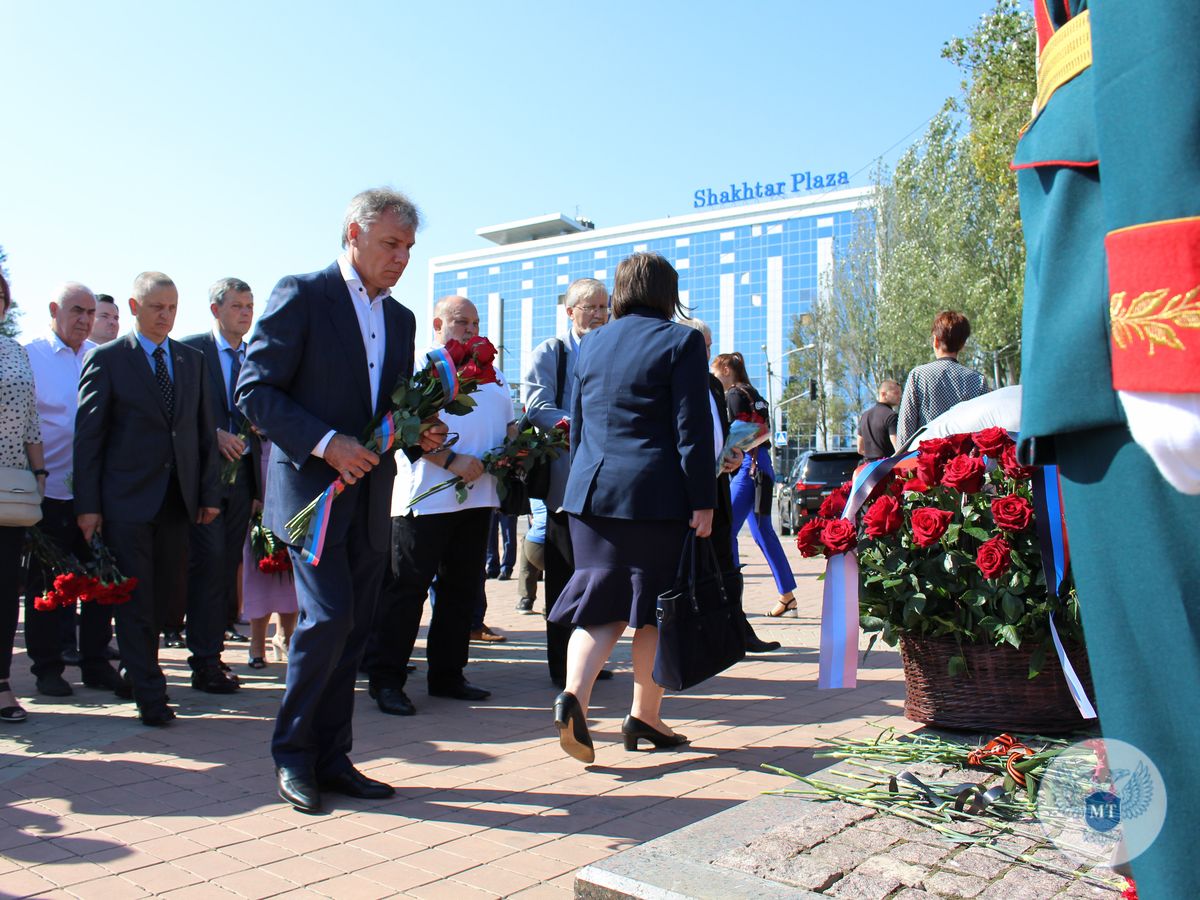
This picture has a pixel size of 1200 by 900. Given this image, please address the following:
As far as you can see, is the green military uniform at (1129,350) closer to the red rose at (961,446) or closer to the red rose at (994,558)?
the red rose at (994,558)

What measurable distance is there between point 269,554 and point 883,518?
389cm

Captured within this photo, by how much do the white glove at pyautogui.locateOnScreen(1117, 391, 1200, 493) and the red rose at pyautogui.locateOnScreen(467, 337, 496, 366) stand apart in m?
3.02

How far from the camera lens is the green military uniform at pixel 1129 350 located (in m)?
1.53

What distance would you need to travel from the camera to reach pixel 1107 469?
1.66 metres

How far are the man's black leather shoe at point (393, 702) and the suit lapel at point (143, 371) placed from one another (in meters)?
1.81

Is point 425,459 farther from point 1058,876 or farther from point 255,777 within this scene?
point 1058,876

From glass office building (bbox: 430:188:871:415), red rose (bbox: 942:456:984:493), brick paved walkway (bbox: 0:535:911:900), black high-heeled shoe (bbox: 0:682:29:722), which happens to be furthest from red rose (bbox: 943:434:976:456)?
glass office building (bbox: 430:188:871:415)

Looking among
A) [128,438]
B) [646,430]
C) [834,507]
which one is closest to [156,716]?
[128,438]

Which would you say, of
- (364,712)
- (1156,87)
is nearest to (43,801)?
(364,712)

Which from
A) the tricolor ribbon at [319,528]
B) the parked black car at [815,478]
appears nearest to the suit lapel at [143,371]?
the tricolor ribbon at [319,528]

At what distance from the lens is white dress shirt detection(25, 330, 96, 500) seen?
6277mm

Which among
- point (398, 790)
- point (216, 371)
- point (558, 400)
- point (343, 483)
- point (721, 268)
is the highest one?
point (721, 268)

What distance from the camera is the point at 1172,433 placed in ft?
4.86

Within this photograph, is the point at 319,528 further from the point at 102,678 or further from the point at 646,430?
the point at 102,678
